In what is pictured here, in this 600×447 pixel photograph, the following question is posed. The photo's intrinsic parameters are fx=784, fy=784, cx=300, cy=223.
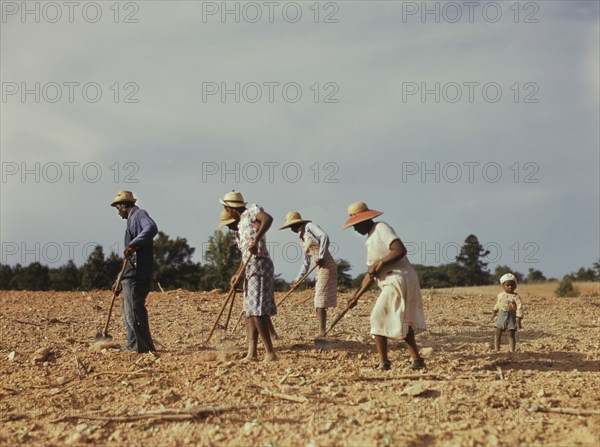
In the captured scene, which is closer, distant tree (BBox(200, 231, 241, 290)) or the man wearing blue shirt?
the man wearing blue shirt

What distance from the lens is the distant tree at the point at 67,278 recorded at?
126 feet

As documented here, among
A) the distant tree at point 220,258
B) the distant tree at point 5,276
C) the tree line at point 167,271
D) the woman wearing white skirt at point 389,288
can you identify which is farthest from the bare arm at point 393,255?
the distant tree at point 5,276

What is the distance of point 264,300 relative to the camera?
8.12 meters

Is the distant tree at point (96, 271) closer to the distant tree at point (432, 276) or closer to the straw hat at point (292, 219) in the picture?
the distant tree at point (432, 276)

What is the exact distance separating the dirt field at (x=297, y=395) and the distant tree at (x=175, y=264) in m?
24.3

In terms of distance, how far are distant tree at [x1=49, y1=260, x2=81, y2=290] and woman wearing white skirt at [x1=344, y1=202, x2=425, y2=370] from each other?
32710 mm

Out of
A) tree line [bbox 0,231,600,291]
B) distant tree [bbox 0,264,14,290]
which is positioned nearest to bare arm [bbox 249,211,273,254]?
tree line [bbox 0,231,600,291]

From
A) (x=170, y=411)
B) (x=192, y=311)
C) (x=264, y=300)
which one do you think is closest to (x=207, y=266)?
(x=192, y=311)

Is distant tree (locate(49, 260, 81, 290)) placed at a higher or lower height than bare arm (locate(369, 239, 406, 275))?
higher

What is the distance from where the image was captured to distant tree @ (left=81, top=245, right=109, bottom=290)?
117 ft

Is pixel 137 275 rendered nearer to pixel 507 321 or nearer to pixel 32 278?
pixel 507 321

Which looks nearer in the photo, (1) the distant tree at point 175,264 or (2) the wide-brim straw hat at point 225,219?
(2) the wide-brim straw hat at point 225,219

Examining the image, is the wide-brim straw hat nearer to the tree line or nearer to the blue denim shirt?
the blue denim shirt

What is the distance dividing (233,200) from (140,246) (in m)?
1.30
